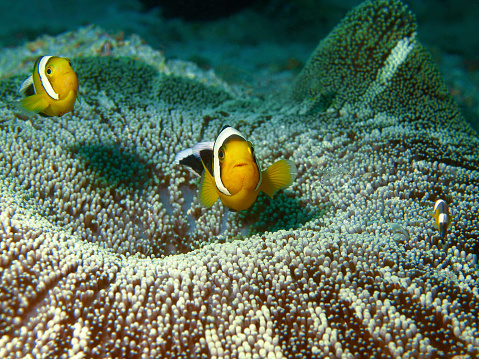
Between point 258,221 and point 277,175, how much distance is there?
54 cm

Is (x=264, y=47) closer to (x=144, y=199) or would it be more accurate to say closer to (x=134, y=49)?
(x=134, y=49)

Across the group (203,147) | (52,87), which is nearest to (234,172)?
(203,147)

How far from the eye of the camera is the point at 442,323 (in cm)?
122

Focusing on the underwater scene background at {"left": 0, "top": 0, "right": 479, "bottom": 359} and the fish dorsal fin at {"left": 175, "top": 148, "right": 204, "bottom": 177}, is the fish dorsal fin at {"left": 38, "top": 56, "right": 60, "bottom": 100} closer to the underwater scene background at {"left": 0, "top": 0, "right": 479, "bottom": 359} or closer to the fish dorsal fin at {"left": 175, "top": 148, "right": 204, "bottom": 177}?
the underwater scene background at {"left": 0, "top": 0, "right": 479, "bottom": 359}

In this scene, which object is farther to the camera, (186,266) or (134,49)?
(134,49)

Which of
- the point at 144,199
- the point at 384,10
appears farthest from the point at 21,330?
the point at 384,10

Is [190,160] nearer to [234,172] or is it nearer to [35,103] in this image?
[234,172]

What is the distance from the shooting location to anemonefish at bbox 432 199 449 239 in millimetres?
1556

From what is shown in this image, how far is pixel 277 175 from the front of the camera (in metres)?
1.58

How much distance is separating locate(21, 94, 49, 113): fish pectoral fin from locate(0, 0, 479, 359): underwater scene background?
34 cm

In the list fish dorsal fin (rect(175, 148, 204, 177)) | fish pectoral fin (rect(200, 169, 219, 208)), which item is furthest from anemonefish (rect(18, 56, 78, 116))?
fish pectoral fin (rect(200, 169, 219, 208))

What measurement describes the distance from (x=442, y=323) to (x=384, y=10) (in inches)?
125

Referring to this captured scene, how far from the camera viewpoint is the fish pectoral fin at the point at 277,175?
1.53 m

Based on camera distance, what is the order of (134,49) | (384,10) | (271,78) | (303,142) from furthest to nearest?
(271,78) < (134,49) < (384,10) < (303,142)
